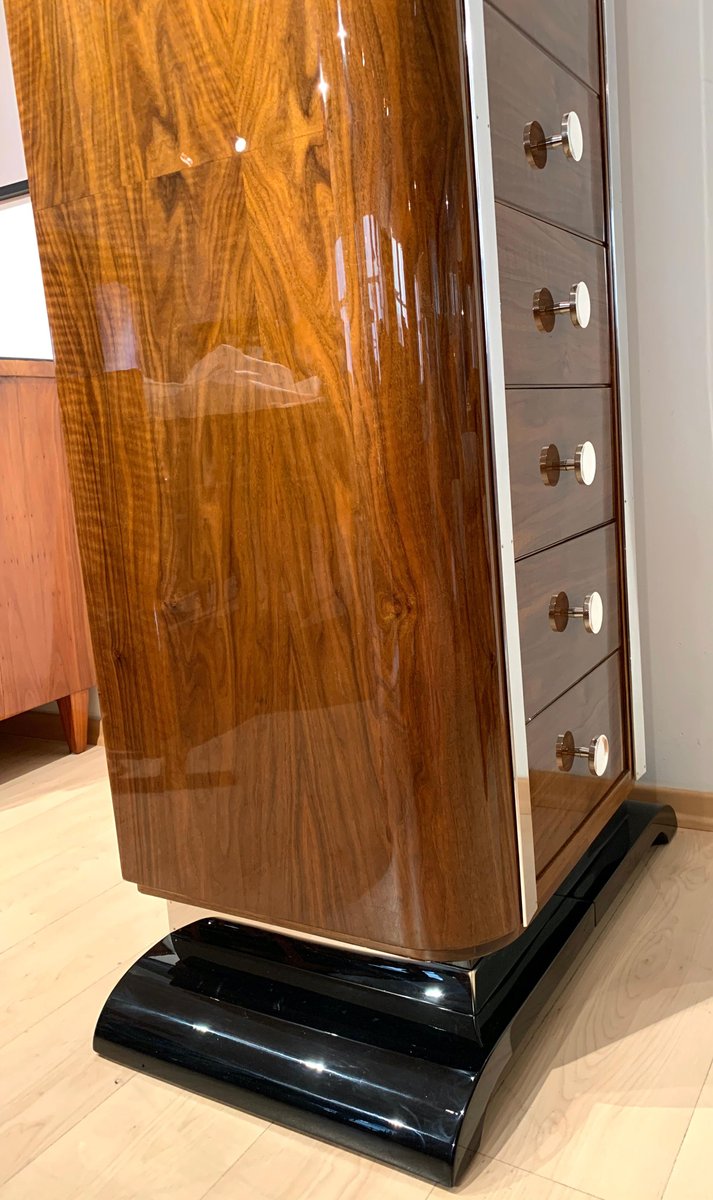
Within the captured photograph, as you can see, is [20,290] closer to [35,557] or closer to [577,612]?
[35,557]

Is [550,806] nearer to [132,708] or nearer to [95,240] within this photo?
[132,708]

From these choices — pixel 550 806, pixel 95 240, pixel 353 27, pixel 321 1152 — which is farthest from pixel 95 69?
pixel 321 1152

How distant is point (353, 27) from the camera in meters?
0.64

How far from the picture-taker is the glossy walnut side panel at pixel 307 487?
0.67 metres

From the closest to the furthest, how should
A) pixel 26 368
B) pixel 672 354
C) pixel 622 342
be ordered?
pixel 622 342
pixel 672 354
pixel 26 368

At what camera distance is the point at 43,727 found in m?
1.93

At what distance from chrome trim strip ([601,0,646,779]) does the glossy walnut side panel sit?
0.37 meters

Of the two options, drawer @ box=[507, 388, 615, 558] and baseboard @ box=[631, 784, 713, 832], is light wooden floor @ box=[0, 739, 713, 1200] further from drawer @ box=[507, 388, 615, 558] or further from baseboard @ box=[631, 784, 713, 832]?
drawer @ box=[507, 388, 615, 558]

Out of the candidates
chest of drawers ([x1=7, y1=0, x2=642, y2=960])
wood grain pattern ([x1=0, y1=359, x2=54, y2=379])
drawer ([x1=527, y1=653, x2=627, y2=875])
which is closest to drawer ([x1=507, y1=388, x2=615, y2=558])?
chest of drawers ([x1=7, y1=0, x2=642, y2=960])

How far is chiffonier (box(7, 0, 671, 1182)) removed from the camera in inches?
26.7

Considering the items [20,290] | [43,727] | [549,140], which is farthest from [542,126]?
[43,727]

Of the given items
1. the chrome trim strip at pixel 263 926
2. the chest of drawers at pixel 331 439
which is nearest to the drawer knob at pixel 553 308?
the chest of drawers at pixel 331 439

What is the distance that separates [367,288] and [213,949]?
24.3 inches

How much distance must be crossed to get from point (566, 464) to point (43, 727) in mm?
1402
